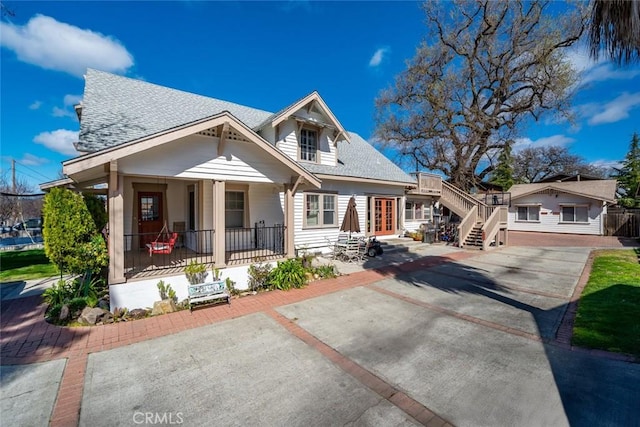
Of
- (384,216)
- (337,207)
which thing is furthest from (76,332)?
(384,216)

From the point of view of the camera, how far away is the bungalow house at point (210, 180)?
21.2 ft

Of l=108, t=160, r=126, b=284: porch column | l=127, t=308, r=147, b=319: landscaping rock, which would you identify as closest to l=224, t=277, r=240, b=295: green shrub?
l=127, t=308, r=147, b=319: landscaping rock

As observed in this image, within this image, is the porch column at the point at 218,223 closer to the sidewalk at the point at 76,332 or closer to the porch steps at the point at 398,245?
the sidewalk at the point at 76,332

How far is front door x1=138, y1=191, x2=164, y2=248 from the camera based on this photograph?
34.0 feet

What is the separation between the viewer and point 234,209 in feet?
35.8

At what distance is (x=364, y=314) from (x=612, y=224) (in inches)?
1105

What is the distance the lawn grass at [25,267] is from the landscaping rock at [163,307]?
5.20 m

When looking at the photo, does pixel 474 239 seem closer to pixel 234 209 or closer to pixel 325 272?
pixel 325 272

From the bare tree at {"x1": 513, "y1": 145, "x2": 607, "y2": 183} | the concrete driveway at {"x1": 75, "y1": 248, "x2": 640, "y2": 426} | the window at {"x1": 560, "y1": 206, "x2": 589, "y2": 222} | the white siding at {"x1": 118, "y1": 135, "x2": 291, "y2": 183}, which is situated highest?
the bare tree at {"x1": 513, "y1": 145, "x2": 607, "y2": 183}

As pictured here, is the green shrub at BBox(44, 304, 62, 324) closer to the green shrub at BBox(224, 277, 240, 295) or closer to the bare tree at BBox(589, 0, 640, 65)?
the green shrub at BBox(224, 277, 240, 295)

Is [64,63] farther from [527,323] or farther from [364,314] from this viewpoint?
[527,323]

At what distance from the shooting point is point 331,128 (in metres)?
13.5

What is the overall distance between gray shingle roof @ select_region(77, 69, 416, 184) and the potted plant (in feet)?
11.4

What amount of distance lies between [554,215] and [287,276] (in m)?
27.7
